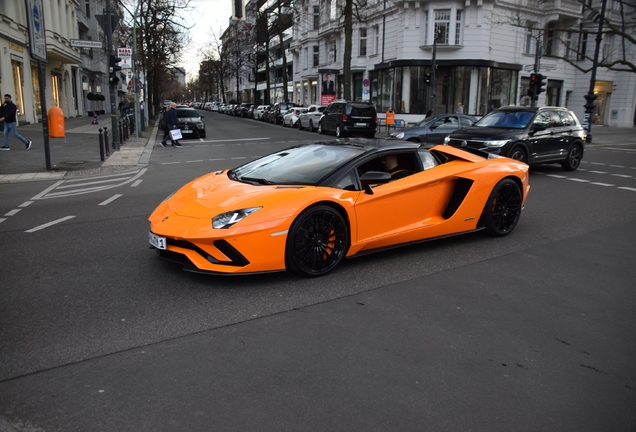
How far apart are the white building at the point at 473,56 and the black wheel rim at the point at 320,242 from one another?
28.5 metres

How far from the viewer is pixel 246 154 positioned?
1792 centimetres

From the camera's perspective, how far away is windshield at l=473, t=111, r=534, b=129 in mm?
12898

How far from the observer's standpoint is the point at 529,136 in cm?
1249

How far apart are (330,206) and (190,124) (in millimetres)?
21927

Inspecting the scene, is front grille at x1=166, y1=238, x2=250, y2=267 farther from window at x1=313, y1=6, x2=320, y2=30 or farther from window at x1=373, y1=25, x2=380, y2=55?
window at x1=313, y1=6, x2=320, y2=30

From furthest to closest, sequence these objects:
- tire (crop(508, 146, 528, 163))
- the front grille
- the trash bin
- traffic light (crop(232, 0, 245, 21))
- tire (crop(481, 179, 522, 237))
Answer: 1. the trash bin
2. traffic light (crop(232, 0, 245, 21))
3. tire (crop(508, 146, 528, 163))
4. tire (crop(481, 179, 522, 237))
5. the front grille

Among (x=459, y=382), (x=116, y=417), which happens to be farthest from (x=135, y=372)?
(x=459, y=382)

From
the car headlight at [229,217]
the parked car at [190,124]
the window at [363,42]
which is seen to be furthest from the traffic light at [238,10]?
the window at [363,42]

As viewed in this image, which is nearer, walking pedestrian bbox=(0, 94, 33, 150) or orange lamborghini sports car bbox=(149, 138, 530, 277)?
orange lamborghini sports car bbox=(149, 138, 530, 277)

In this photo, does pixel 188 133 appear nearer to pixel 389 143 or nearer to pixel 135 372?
pixel 389 143

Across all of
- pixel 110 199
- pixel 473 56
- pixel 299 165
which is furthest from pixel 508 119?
pixel 473 56

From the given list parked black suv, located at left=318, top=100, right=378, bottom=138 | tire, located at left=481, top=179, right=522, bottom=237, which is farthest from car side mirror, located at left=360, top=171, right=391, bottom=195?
parked black suv, located at left=318, top=100, right=378, bottom=138

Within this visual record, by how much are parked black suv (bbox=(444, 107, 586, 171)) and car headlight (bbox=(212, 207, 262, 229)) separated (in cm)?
899

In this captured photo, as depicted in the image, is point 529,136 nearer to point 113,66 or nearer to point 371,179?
point 371,179
